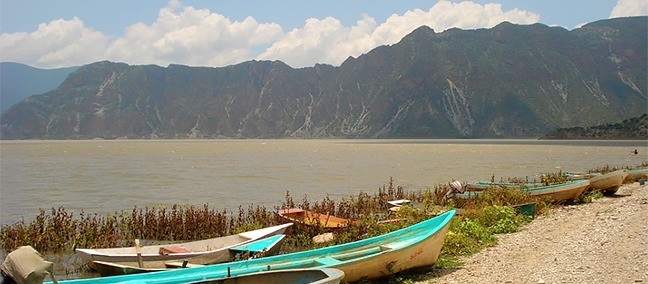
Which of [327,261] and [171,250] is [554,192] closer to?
[327,261]

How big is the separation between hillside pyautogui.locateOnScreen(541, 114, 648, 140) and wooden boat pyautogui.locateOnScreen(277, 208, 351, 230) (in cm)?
14816

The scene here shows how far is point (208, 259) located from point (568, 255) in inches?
285

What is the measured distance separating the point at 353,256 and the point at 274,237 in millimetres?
2906

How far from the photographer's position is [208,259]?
11891 mm

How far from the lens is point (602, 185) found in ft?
75.4

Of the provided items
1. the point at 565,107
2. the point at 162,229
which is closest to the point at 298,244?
the point at 162,229

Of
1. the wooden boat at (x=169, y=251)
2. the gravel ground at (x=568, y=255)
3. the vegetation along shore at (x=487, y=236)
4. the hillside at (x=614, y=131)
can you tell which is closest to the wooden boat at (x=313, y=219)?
the vegetation along shore at (x=487, y=236)

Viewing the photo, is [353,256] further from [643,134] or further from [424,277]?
[643,134]

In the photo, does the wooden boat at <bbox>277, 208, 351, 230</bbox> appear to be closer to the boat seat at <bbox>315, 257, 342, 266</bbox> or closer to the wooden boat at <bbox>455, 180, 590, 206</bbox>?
the boat seat at <bbox>315, 257, 342, 266</bbox>

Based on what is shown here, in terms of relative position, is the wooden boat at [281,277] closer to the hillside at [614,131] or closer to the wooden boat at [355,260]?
the wooden boat at [355,260]

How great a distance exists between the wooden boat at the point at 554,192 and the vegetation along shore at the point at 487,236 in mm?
306

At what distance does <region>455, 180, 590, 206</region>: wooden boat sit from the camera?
65.8ft

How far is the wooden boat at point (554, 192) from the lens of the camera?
20.1m

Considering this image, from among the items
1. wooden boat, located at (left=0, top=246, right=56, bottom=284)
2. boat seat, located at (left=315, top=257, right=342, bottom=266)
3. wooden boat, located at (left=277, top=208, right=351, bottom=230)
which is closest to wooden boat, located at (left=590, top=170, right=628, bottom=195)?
wooden boat, located at (left=277, top=208, right=351, bottom=230)
